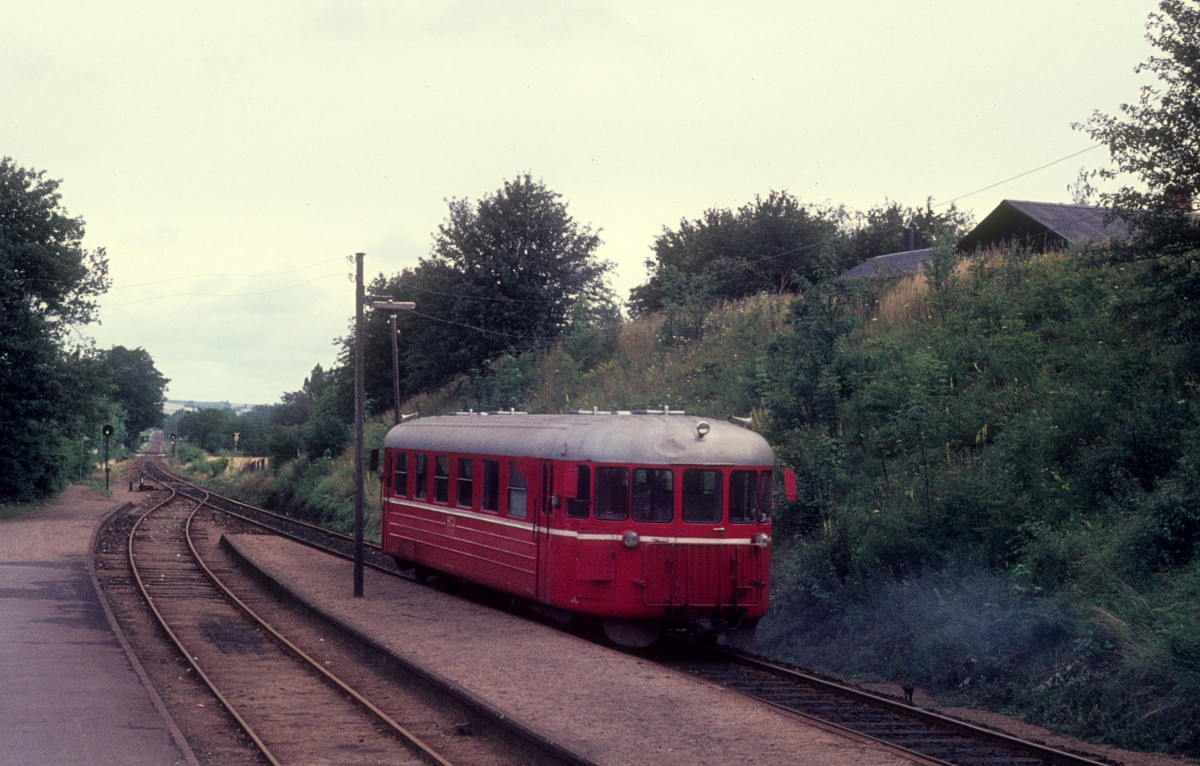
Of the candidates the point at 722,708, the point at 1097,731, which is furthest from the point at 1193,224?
the point at 722,708

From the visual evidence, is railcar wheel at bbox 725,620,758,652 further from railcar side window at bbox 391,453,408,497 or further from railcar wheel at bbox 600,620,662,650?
railcar side window at bbox 391,453,408,497

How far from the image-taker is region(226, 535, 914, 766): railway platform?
9.62 meters

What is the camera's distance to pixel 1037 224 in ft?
103

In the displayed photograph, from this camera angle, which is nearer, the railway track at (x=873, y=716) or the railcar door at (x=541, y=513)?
the railway track at (x=873, y=716)

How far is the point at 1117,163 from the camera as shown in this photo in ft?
51.8

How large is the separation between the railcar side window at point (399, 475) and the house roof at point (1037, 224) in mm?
16824

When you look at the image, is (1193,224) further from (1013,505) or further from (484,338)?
(484,338)

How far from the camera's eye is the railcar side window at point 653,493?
48.4 feet

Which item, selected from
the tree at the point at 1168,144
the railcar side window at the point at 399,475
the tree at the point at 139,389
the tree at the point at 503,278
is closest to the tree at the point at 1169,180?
the tree at the point at 1168,144

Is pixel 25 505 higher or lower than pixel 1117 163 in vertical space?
lower

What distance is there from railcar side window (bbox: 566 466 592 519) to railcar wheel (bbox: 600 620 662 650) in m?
1.51

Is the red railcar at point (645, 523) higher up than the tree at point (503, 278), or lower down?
lower down

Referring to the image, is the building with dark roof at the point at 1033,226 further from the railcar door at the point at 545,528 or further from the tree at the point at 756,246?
the railcar door at the point at 545,528

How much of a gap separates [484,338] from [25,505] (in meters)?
17.0
